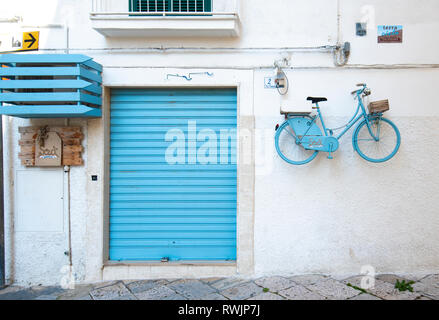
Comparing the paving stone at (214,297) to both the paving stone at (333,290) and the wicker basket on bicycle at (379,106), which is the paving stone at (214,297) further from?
the wicker basket on bicycle at (379,106)

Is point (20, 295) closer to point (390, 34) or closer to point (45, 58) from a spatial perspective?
point (45, 58)

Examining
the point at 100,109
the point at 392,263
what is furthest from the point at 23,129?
the point at 392,263

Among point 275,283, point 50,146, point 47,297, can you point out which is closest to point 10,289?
point 47,297

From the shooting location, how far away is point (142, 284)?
16.1ft

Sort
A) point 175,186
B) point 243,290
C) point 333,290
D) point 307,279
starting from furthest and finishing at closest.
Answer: point 175,186 < point 307,279 < point 243,290 < point 333,290

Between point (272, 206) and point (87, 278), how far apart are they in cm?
304

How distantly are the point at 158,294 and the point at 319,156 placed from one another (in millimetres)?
3082

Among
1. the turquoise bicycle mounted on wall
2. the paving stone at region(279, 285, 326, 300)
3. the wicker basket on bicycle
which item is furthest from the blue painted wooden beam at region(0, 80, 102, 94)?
the wicker basket on bicycle

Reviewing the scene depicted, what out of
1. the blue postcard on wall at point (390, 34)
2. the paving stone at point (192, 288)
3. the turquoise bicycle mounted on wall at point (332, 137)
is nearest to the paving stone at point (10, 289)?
the paving stone at point (192, 288)

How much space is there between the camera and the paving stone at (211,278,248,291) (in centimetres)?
474

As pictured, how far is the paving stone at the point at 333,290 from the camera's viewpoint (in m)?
4.36

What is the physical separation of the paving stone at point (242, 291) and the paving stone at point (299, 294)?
0.36m
